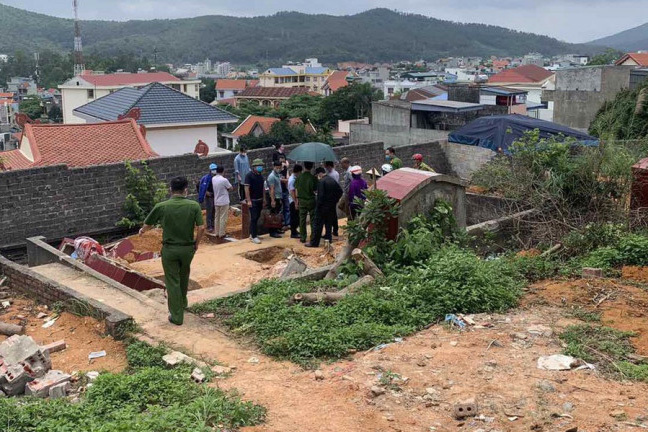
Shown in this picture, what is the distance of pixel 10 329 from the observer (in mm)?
7855

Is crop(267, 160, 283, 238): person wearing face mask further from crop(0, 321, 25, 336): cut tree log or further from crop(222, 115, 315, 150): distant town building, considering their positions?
crop(222, 115, 315, 150): distant town building

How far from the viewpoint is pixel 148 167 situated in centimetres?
1421

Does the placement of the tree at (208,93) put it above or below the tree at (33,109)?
above

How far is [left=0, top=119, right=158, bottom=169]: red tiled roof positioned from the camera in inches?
676

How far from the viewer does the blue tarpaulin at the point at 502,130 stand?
17.8 metres

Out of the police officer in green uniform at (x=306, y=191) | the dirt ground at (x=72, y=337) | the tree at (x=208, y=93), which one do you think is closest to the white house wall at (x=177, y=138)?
the police officer in green uniform at (x=306, y=191)

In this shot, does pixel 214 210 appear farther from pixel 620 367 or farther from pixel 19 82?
pixel 19 82

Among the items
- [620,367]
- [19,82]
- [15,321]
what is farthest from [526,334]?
[19,82]

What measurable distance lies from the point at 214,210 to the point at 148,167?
204 cm

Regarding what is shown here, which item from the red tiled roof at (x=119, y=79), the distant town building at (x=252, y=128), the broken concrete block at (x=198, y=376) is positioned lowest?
the distant town building at (x=252, y=128)

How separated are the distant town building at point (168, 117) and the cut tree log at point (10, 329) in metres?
20.2

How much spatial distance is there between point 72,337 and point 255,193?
17.2 feet

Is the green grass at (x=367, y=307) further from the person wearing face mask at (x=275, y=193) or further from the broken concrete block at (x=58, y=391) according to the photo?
the person wearing face mask at (x=275, y=193)

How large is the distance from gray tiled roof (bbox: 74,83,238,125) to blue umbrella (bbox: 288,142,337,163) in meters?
16.7
